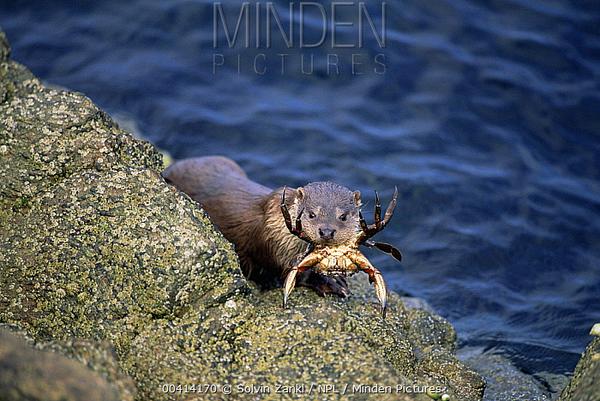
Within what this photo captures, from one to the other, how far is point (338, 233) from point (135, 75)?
6.14m

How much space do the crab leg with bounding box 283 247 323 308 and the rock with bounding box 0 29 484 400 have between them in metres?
0.12

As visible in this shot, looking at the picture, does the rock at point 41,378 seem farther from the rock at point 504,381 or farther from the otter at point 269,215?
the rock at point 504,381

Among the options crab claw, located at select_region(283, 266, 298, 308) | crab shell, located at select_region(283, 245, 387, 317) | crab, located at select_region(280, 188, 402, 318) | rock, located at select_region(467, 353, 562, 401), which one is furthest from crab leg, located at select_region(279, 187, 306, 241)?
rock, located at select_region(467, 353, 562, 401)

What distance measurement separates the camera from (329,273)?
202 inches

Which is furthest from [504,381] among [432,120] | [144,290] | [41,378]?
[432,120]

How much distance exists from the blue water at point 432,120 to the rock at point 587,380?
285cm

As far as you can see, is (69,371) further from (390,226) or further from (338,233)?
(390,226)

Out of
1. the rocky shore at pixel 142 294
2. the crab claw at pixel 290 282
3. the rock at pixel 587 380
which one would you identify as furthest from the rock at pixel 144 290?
the rock at pixel 587 380

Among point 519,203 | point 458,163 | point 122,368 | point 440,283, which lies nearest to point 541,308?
point 440,283

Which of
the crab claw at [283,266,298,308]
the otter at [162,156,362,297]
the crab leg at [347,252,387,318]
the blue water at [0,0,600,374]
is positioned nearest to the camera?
the crab claw at [283,266,298,308]

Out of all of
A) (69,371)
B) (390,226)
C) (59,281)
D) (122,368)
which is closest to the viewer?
(69,371)

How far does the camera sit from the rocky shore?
13.5 ft

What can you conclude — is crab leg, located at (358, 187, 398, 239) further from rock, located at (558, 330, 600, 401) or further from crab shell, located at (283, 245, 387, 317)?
rock, located at (558, 330, 600, 401)

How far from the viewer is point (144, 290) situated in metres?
4.39
